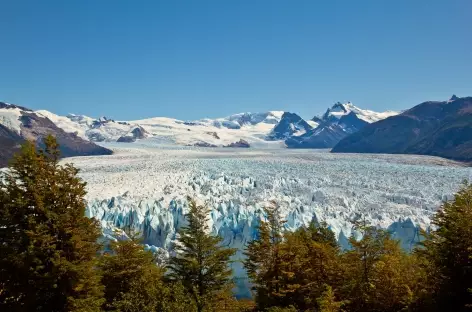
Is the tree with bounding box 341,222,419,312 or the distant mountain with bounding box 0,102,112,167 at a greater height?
the distant mountain with bounding box 0,102,112,167

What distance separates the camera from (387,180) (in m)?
51.2

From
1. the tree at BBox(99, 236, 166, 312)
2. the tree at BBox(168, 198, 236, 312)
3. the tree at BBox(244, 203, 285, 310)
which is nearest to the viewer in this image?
the tree at BBox(99, 236, 166, 312)

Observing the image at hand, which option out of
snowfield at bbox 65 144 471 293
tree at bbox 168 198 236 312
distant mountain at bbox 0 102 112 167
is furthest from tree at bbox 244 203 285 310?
distant mountain at bbox 0 102 112 167

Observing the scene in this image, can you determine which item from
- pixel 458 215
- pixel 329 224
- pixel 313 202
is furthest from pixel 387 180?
pixel 458 215

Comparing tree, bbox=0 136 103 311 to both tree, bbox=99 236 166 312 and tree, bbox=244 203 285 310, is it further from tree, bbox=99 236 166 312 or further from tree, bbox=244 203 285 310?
tree, bbox=244 203 285 310

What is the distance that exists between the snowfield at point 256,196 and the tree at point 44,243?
19303mm

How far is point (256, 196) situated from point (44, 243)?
30.4m

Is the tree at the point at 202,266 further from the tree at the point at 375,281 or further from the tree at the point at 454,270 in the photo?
the tree at the point at 454,270

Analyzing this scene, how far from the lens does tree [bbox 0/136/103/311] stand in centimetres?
1404

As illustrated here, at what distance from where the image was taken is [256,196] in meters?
43.1

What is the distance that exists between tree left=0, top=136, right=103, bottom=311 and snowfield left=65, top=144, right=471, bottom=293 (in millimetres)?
19303

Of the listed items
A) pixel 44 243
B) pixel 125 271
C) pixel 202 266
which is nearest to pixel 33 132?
pixel 125 271

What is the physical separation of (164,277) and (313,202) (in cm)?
2398

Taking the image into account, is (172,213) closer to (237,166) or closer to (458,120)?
(237,166)
